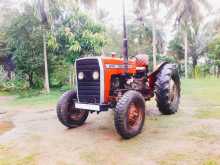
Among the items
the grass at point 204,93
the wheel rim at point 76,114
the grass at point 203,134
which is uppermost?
the wheel rim at point 76,114

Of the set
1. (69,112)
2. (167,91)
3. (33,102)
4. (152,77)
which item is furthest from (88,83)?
(33,102)

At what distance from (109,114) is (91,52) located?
7166mm

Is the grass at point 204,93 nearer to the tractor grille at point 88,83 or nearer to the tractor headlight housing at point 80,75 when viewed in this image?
the tractor grille at point 88,83

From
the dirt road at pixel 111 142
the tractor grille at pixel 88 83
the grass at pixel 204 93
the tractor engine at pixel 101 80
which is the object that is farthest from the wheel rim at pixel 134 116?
the grass at pixel 204 93

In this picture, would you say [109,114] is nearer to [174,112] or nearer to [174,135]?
[174,112]

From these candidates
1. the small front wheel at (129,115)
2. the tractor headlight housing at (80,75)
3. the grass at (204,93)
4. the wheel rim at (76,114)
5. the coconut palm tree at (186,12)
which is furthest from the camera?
the coconut palm tree at (186,12)

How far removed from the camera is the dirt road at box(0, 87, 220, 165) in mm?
3809

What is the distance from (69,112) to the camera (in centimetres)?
567

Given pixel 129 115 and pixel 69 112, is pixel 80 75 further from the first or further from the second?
pixel 129 115

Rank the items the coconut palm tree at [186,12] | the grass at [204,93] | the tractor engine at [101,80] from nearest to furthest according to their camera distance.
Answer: the tractor engine at [101,80], the grass at [204,93], the coconut palm tree at [186,12]

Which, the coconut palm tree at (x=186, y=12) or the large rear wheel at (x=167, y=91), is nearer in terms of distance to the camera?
the large rear wheel at (x=167, y=91)

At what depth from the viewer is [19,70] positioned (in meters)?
14.5

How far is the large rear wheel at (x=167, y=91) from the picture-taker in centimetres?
600

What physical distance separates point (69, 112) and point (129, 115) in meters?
1.44
